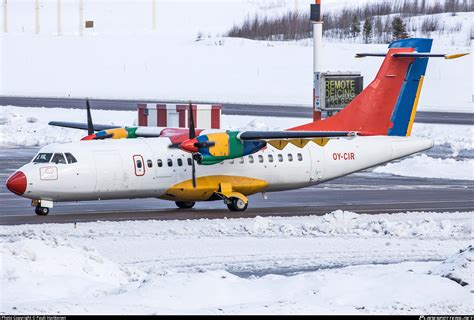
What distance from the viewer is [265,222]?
24344 millimetres

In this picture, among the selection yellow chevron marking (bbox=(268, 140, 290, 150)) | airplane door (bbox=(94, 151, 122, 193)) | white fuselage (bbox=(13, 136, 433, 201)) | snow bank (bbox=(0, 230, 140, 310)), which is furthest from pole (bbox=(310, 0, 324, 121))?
snow bank (bbox=(0, 230, 140, 310))

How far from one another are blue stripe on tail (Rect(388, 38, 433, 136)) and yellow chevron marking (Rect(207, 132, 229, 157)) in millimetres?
5810

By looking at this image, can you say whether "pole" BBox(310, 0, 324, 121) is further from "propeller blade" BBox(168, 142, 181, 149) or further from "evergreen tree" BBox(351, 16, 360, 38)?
"evergreen tree" BBox(351, 16, 360, 38)

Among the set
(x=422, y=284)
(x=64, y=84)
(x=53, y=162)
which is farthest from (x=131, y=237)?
(x=64, y=84)

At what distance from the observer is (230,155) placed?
27.7 m

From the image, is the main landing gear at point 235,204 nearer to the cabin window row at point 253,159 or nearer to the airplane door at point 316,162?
the cabin window row at point 253,159

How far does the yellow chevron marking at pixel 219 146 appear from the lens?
89.8 ft

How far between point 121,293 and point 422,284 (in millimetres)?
4650

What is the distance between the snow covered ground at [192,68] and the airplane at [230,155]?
36619mm

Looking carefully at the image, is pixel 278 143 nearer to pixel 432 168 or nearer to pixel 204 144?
pixel 204 144

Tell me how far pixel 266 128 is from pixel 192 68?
39664 mm

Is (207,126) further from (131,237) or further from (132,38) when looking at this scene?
(132,38)

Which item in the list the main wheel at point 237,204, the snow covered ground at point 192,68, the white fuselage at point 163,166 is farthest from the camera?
the snow covered ground at point 192,68

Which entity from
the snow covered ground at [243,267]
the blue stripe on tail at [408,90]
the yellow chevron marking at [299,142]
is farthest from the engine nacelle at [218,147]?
the blue stripe on tail at [408,90]
